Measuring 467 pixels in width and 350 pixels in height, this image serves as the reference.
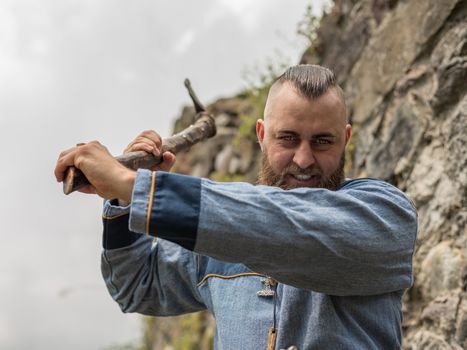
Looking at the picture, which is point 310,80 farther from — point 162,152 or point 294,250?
point 294,250

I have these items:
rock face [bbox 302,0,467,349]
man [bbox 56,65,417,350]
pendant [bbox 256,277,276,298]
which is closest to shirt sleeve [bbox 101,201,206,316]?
man [bbox 56,65,417,350]

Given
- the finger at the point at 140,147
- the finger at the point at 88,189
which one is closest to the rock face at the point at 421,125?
the finger at the point at 140,147

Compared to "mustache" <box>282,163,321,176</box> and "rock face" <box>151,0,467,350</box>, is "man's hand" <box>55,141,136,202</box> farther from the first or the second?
"rock face" <box>151,0,467,350</box>

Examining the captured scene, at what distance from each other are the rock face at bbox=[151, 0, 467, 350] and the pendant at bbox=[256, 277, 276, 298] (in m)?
1.12

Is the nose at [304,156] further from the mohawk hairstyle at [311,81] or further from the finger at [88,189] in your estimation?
the finger at [88,189]

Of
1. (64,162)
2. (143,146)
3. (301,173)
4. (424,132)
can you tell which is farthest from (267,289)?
(424,132)

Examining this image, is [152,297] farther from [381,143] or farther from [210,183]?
[381,143]

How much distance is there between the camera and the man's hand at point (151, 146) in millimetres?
2295

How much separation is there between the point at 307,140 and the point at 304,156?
0.05 meters

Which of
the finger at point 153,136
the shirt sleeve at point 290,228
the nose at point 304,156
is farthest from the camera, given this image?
the finger at point 153,136

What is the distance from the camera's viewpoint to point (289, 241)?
185 cm

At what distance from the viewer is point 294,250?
1.87m

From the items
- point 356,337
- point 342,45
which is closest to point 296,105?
point 356,337

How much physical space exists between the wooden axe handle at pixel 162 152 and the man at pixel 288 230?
0.03 metres
